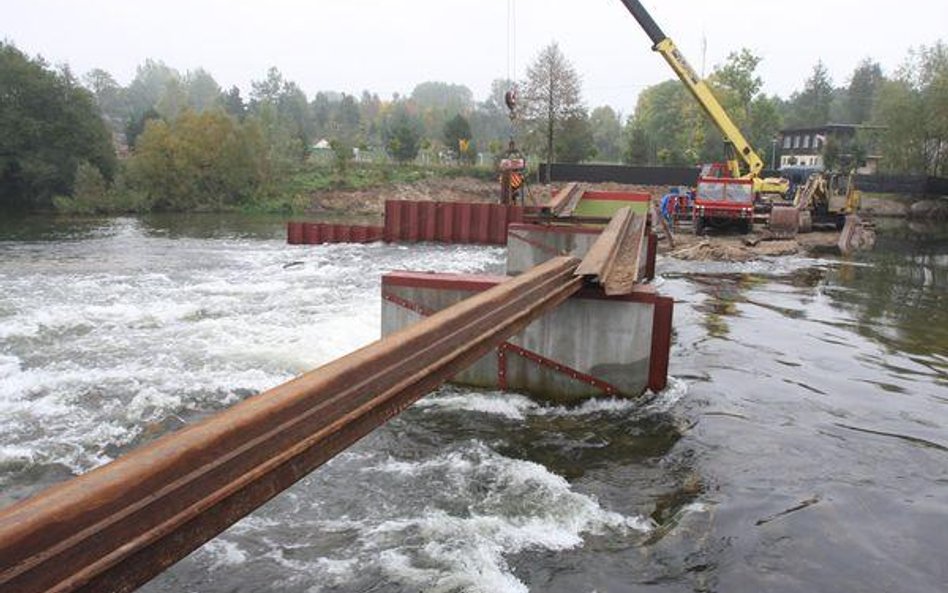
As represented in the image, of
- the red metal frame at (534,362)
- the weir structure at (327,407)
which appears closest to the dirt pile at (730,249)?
the weir structure at (327,407)

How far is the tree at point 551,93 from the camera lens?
59.9 meters

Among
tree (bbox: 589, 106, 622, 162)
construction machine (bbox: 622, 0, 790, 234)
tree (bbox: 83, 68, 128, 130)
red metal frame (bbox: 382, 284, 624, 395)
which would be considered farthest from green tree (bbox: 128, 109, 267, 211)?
tree (bbox: 83, 68, 128, 130)

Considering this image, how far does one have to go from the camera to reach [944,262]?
25812 millimetres

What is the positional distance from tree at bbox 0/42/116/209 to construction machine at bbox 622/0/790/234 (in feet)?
130

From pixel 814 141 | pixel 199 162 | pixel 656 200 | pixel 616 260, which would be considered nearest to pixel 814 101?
pixel 814 141

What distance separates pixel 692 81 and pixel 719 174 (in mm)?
4526

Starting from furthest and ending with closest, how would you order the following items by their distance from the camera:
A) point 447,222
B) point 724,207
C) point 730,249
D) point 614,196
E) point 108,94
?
point 108,94
point 447,222
point 724,207
point 614,196
point 730,249

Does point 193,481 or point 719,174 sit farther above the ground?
point 719,174

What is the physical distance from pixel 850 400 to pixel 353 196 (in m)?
55.3

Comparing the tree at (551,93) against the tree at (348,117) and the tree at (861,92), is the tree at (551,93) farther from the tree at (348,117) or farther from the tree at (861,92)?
the tree at (861,92)

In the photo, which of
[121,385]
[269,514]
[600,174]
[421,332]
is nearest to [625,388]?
[421,332]

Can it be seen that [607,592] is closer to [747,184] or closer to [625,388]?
[625,388]

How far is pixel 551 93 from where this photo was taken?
6006 centimetres

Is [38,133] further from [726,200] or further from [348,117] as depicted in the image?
[348,117]
